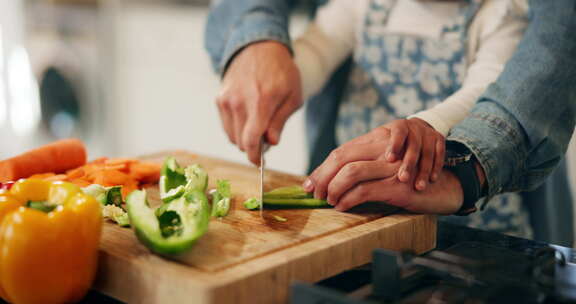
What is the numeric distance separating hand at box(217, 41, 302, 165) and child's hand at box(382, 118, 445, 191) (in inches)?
12.2

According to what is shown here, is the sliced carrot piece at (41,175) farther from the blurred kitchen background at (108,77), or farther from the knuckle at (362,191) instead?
the blurred kitchen background at (108,77)

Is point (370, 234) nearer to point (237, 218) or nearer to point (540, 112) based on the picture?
point (237, 218)

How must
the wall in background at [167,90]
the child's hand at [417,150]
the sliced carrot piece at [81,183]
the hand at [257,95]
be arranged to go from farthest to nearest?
the wall in background at [167,90]
the hand at [257,95]
the sliced carrot piece at [81,183]
the child's hand at [417,150]

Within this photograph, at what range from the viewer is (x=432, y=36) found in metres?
1.44

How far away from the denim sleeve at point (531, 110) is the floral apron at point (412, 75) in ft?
0.78

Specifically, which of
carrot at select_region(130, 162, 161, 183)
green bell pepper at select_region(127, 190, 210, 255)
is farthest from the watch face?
carrot at select_region(130, 162, 161, 183)

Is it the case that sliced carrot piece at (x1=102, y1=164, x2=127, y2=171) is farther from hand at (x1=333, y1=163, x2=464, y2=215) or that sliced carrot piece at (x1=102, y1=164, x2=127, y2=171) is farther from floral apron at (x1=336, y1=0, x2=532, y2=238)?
floral apron at (x1=336, y1=0, x2=532, y2=238)

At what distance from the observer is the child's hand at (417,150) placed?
1027 millimetres

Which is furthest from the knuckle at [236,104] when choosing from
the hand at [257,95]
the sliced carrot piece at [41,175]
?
the sliced carrot piece at [41,175]

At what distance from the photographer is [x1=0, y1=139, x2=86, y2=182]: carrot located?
1.18 m

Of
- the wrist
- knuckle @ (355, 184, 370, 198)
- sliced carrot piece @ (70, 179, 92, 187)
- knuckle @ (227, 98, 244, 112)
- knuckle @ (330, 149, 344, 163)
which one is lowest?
sliced carrot piece @ (70, 179, 92, 187)

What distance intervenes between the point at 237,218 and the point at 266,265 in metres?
0.24

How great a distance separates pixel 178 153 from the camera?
1.57 metres

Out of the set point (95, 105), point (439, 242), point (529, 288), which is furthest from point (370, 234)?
point (95, 105)
